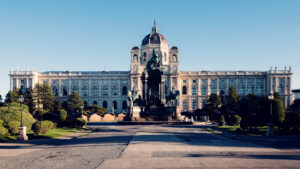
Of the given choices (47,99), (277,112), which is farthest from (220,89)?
(277,112)

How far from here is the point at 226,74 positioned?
99.7 meters

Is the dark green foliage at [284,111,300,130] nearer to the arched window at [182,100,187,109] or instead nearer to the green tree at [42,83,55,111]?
the green tree at [42,83,55,111]

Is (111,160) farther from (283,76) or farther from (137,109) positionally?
(283,76)

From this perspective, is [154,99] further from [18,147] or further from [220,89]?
[220,89]

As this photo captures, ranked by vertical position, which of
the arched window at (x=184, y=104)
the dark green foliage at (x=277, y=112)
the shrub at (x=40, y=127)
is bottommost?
the arched window at (x=184, y=104)

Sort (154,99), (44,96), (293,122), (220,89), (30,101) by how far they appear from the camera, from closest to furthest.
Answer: (293,122) < (154,99) < (30,101) < (44,96) < (220,89)

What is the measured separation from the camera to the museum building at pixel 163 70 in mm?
96812

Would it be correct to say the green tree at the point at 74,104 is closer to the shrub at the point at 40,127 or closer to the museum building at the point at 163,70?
the museum building at the point at 163,70

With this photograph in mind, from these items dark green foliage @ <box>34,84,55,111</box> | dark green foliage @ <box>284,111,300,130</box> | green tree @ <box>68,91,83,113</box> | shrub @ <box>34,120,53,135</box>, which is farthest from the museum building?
shrub @ <box>34,120,53,135</box>

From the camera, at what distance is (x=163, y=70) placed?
9794 centimetres

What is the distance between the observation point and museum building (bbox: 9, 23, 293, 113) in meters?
96.8

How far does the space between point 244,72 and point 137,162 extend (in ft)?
322

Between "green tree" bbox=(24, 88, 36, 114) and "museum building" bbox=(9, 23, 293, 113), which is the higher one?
"museum building" bbox=(9, 23, 293, 113)

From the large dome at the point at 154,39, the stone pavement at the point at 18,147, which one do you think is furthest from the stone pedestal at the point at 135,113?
the large dome at the point at 154,39
